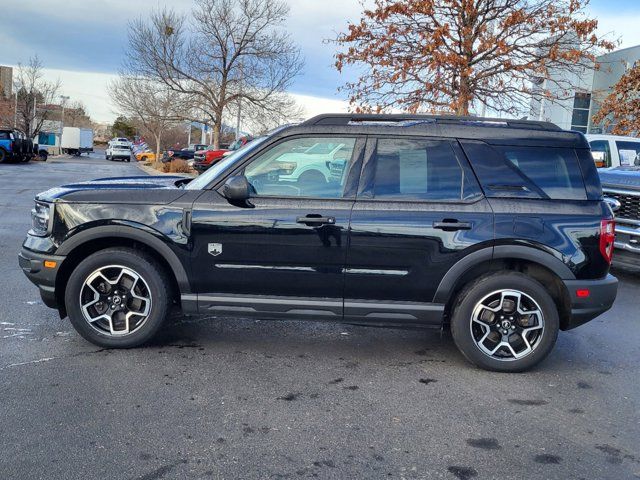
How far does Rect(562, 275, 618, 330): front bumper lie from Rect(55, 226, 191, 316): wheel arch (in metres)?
2.95

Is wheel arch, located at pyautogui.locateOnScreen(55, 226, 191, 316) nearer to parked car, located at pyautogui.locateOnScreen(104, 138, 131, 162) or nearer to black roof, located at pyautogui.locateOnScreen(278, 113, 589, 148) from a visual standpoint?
black roof, located at pyautogui.locateOnScreen(278, 113, 589, 148)

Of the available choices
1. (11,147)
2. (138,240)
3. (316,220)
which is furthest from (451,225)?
(11,147)

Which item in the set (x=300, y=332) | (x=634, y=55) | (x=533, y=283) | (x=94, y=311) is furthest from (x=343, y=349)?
(x=634, y=55)

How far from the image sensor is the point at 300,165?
4973 mm

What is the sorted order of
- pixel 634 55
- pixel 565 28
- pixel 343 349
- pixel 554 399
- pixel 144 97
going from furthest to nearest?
pixel 144 97 → pixel 634 55 → pixel 565 28 → pixel 343 349 → pixel 554 399

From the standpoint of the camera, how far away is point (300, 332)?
5.72m

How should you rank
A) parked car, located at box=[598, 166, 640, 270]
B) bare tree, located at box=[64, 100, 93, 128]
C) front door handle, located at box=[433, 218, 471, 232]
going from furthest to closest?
bare tree, located at box=[64, 100, 93, 128] → parked car, located at box=[598, 166, 640, 270] → front door handle, located at box=[433, 218, 471, 232]

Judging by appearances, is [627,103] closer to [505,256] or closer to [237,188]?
[505,256]

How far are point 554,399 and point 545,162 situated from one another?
5.88 ft

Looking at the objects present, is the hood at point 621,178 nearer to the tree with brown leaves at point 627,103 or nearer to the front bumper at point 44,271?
the front bumper at point 44,271

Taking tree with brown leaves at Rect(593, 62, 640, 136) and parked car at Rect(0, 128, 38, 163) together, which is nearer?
tree with brown leaves at Rect(593, 62, 640, 136)

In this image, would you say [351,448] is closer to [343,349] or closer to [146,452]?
[146,452]

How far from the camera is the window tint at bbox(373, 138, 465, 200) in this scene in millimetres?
4812

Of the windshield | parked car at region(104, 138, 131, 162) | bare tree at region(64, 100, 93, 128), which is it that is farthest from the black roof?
bare tree at region(64, 100, 93, 128)
